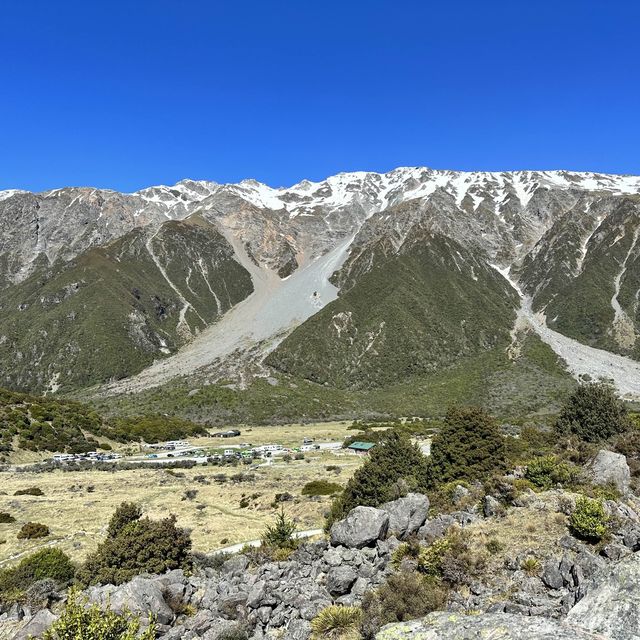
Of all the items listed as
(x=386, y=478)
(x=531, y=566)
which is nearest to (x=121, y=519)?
(x=386, y=478)

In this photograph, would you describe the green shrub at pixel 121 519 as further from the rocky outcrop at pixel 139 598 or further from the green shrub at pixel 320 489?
the green shrub at pixel 320 489

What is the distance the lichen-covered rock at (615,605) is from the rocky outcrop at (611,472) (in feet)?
34.4

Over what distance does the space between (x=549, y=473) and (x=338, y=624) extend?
37.9 ft

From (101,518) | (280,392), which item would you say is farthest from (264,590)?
(280,392)

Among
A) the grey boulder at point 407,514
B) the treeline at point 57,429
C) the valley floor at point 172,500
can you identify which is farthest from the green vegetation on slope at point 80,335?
the grey boulder at point 407,514

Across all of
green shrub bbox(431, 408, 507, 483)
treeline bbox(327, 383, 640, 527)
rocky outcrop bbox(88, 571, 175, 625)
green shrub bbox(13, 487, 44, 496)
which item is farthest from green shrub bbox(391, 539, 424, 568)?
green shrub bbox(13, 487, 44, 496)

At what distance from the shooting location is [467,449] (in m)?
27.3

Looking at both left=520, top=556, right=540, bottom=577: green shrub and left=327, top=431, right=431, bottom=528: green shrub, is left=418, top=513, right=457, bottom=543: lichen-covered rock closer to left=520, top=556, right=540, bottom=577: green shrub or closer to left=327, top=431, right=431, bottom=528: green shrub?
left=520, top=556, right=540, bottom=577: green shrub

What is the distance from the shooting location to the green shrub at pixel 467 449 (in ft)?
85.7

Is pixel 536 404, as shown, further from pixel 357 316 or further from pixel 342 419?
pixel 357 316

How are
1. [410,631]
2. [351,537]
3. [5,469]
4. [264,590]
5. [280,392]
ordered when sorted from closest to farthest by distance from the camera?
1. [410,631]
2. [264,590]
3. [351,537]
4. [5,469]
5. [280,392]

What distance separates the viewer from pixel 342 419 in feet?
342

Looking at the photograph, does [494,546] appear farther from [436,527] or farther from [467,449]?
[467,449]

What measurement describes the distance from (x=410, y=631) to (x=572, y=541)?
25.6ft
